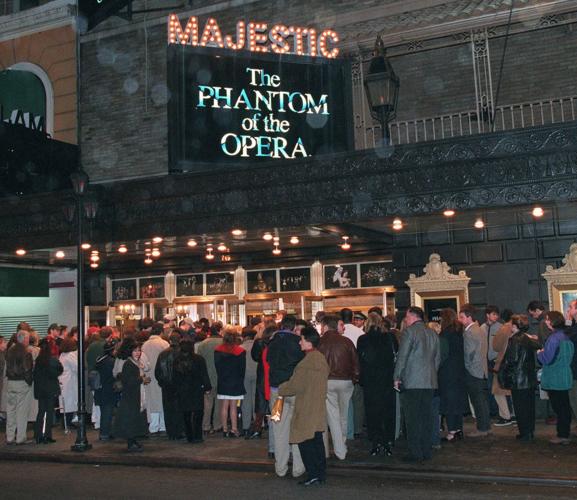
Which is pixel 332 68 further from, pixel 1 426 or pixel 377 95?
pixel 1 426

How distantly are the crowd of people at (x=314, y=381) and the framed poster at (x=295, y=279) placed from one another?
18.0 ft

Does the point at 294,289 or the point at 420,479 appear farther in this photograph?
the point at 294,289

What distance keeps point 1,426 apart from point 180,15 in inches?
454

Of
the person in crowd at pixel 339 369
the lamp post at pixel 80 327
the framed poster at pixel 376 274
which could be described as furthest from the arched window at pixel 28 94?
the person in crowd at pixel 339 369

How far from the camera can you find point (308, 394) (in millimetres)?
9148

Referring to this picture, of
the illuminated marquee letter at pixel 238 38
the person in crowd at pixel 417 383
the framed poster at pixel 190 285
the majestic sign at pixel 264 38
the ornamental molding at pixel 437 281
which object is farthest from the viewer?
the framed poster at pixel 190 285

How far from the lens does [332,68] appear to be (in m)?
17.3

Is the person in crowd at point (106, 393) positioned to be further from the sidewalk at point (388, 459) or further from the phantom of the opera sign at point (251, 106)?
the phantom of the opera sign at point (251, 106)

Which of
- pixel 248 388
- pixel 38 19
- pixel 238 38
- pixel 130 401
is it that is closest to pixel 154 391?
pixel 248 388

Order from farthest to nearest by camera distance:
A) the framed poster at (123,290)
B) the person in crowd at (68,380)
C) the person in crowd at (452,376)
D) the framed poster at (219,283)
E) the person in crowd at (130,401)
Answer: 1. the framed poster at (123,290)
2. the framed poster at (219,283)
3. the person in crowd at (68,380)
4. the person in crowd at (130,401)
5. the person in crowd at (452,376)

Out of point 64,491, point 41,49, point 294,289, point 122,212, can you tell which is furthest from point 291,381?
point 41,49

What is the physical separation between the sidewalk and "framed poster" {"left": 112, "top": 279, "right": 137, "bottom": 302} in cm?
897

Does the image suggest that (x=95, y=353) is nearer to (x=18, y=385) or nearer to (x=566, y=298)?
(x=18, y=385)

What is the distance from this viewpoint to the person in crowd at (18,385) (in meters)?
13.2
